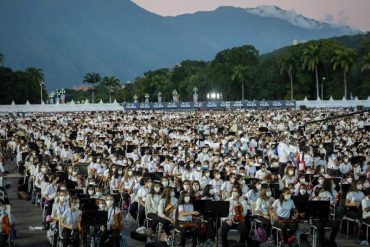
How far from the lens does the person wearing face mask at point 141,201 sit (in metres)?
15.9

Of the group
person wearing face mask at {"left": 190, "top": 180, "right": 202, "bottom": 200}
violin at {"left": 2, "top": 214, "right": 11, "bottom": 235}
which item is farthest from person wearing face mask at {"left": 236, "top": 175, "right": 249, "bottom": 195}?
violin at {"left": 2, "top": 214, "right": 11, "bottom": 235}

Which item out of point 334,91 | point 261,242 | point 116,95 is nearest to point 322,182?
point 261,242

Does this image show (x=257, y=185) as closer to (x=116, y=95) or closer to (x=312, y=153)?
(x=312, y=153)

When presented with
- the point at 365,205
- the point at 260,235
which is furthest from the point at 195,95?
the point at 260,235

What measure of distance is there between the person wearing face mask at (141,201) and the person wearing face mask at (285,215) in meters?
3.59

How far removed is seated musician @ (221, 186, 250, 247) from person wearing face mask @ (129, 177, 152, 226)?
8.61ft

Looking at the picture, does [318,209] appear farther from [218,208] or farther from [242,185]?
[242,185]

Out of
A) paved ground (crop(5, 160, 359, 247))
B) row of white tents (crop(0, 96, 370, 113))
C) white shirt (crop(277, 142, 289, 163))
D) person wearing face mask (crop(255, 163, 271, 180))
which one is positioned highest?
row of white tents (crop(0, 96, 370, 113))

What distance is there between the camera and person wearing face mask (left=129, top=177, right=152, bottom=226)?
15.9m

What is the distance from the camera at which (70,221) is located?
13133 mm

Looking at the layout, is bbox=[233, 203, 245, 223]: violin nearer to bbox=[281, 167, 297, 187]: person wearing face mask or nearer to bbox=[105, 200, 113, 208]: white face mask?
bbox=[105, 200, 113, 208]: white face mask

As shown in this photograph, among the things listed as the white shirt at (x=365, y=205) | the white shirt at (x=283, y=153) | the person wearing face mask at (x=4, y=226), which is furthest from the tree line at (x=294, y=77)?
the person wearing face mask at (x=4, y=226)

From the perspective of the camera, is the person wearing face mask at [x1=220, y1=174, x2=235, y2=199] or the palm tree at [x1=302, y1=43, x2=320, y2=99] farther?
the palm tree at [x1=302, y1=43, x2=320, y2=99]

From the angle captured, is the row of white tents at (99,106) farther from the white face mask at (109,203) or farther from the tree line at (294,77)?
the white face mask at (109,203)
